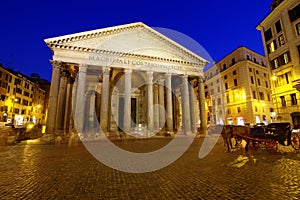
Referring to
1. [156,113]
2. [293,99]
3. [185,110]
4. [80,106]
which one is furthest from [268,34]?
[80,106]

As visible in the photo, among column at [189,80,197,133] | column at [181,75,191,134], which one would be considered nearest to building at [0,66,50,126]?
column at [181,75,191,134]

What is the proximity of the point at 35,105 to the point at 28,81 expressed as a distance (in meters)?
7.82

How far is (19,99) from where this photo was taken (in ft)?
136

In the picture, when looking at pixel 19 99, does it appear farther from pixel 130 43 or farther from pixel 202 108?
pixel 202 108

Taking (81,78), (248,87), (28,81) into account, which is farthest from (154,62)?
(28,81)

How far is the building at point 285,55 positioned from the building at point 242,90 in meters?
8.92

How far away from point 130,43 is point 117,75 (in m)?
5.59

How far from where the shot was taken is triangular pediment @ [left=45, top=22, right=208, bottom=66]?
16153 mm

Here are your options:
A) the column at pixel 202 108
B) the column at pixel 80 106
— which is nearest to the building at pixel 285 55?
the column at pixel 202 108

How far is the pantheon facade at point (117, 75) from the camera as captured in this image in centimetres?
1579

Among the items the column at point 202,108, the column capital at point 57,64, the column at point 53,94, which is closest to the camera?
the column at point 53,94

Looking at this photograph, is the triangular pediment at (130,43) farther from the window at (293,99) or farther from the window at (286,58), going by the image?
the window at (293,99)

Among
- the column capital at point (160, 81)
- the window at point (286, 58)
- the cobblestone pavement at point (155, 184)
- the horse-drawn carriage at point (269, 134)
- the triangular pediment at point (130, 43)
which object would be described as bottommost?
the cobblestone pavement at point (155, 184)

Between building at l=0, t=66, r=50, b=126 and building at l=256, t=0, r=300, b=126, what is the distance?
45.2 metres
